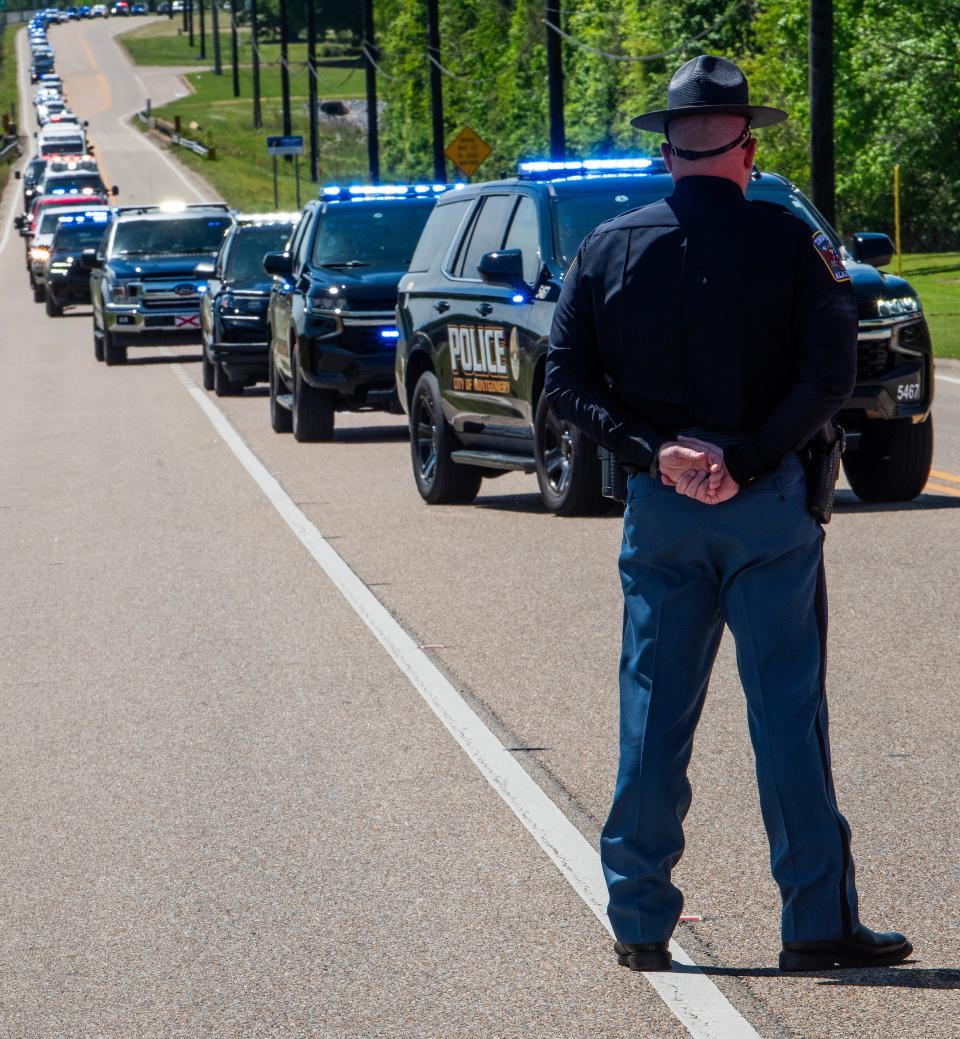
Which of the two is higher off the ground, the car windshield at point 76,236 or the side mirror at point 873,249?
the side mirror at point 873,249

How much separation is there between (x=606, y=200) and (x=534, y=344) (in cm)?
112

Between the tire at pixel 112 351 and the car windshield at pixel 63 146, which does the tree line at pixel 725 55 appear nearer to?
the car windshield at pixel 63 146

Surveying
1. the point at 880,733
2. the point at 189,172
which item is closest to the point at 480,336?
the point at 880,733

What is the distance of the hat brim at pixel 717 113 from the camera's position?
4781 mm

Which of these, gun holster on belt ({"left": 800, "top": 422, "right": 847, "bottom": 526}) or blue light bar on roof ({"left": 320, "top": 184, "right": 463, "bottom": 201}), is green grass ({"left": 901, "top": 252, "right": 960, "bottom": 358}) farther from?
gun holster on belt ({"left": 800, "top": 422, "right": 847, "bottom": 526})

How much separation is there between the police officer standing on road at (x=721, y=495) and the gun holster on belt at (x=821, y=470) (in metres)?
0.02

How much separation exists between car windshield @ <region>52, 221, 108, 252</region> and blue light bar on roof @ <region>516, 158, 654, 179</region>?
31017 millimetres

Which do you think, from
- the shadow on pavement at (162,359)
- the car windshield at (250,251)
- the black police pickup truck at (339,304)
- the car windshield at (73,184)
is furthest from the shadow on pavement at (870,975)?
the car windshield at (73,184)

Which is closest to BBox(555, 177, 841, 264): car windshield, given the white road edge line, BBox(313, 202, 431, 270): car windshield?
the white road edge line

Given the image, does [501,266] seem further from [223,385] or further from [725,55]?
[725,55]

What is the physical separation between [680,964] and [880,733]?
246cm

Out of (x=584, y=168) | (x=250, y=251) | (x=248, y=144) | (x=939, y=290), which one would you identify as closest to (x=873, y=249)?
(x=584, y=168)

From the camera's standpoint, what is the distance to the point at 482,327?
1365 cm

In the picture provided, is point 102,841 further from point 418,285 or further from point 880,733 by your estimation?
point 418,285
